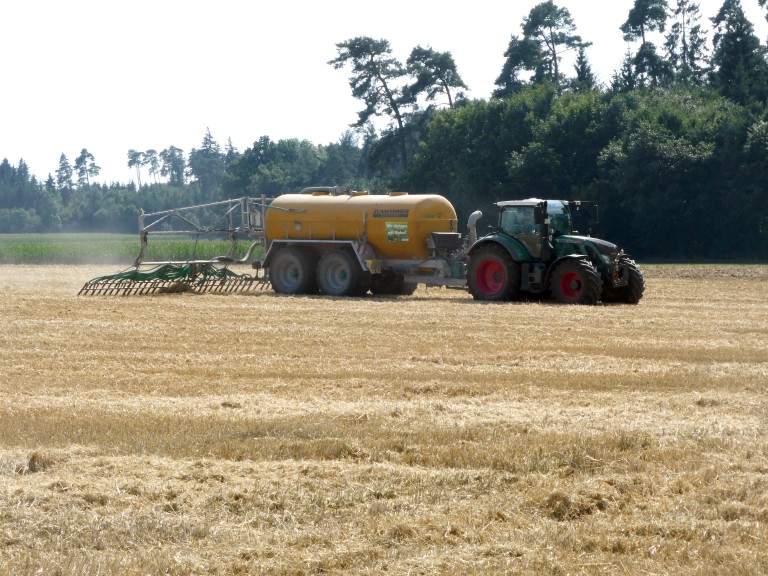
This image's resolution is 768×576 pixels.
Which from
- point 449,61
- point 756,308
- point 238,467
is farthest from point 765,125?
point 238,467

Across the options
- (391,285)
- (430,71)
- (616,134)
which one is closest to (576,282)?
(391,285)

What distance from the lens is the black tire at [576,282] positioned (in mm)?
19562

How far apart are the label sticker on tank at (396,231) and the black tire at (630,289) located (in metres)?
4.46

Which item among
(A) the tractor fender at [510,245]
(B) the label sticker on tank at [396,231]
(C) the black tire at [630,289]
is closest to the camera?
(C) the black tire at [630,289]

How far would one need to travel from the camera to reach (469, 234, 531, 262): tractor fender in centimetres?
2045

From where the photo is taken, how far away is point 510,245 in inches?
811

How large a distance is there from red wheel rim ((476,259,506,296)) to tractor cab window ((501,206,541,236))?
0.73 m

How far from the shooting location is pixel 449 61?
6016 centimetres

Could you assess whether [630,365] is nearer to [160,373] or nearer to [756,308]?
[160,373]

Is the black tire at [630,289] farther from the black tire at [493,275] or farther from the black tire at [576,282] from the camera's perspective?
the black tire at [493,275]

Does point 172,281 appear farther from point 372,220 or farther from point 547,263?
point 547,263

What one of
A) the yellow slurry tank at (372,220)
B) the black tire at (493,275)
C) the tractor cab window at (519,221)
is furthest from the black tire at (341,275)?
the tractor cab window at (519,221)

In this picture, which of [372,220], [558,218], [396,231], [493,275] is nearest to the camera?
[558,218]

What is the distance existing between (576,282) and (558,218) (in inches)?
62.6
